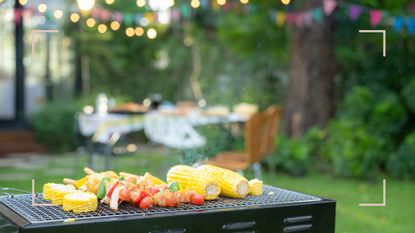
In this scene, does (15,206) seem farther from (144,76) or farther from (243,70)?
(144,76)

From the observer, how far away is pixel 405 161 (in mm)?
8844

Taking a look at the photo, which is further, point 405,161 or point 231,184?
point 405,161

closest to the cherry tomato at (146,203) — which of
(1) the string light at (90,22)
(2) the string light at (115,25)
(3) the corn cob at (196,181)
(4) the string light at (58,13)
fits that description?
(3) the corn cob at (196,181)

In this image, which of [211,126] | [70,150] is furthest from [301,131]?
[70,150]

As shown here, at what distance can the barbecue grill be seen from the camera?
2.71 metres

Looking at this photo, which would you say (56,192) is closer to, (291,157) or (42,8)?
(291,157)

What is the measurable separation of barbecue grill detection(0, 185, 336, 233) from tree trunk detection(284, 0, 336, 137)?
6.35 metres

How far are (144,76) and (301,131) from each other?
576 centimetres

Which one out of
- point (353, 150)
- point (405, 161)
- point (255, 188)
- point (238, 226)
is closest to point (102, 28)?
point (353, 150)

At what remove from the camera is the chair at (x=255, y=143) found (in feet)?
24.5

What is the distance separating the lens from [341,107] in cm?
953

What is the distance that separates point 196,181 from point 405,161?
615 centimetres

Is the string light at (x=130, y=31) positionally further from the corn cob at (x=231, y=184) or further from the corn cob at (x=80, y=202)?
the corn cob at (x=80, y=202)

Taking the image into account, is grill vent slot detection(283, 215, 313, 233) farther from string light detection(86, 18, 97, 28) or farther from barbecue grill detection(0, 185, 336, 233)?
string light detection(86, 18, 97, 28)
